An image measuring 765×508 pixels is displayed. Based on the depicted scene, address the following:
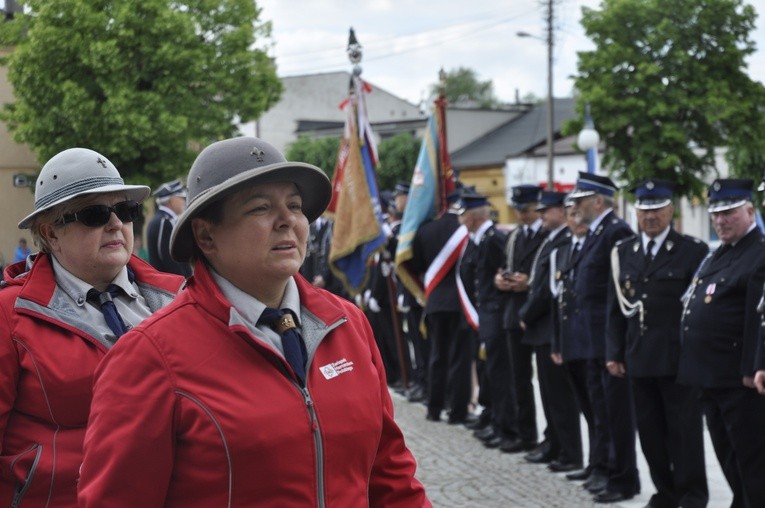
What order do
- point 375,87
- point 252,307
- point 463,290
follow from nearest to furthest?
point 252,307 < point 463,290 < point 375,87

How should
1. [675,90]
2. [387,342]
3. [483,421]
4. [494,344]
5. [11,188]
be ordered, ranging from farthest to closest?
[675,90] → [11,188] → [387,342] → [483,421] → [494,344]

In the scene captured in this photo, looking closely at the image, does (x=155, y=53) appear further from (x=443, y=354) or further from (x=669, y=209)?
(x=669, y=209)

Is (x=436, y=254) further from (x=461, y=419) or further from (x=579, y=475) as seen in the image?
(x=579, y=475)

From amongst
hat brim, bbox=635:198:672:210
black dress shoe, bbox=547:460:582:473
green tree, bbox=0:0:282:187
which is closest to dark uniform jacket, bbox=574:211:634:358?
hat brim, bbox=635:198:672:210

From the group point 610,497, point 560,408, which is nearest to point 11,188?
point 560,408

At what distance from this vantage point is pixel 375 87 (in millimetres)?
66062

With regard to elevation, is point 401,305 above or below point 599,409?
above

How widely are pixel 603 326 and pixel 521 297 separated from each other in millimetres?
1732

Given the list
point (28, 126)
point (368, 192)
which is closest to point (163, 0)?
point (28, 126)

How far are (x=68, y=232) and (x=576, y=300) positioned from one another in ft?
18.4

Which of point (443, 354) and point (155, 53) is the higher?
point (155, 53)

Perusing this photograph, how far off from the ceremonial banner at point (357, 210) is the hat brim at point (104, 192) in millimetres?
10325

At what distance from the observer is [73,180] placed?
3.96 m

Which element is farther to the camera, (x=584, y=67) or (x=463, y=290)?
(x=584, y=67)
